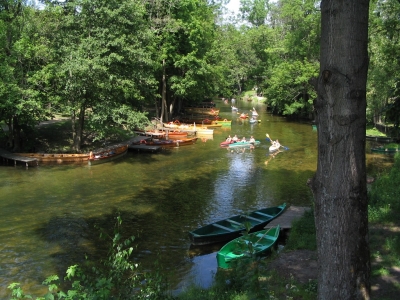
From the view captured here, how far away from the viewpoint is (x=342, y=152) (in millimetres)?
3686

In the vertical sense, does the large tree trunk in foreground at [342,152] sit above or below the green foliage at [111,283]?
above

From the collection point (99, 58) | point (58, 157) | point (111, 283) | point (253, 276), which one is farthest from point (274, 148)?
point (111, 283)

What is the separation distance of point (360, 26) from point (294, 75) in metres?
45.6

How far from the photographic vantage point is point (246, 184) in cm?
2094

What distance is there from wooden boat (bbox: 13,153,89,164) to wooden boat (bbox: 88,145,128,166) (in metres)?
0.42

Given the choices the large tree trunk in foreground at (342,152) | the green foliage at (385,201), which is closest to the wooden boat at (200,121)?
the green foliage at (385,201)

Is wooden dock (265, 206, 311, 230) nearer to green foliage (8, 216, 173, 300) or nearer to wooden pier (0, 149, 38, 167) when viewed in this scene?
green foliage (8, 216, 173, 300)

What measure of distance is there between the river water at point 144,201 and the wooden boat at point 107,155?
634mm

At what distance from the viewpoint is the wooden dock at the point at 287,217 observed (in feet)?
45.4

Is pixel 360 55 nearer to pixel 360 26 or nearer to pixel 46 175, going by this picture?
pixel 360 26

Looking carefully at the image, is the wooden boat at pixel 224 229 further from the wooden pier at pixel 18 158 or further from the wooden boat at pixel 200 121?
the wooden boat at pixel 200 121

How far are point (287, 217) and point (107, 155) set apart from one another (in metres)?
15.3

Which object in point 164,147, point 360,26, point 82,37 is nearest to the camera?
point 360,26

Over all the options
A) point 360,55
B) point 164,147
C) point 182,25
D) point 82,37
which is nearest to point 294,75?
point 182,25
